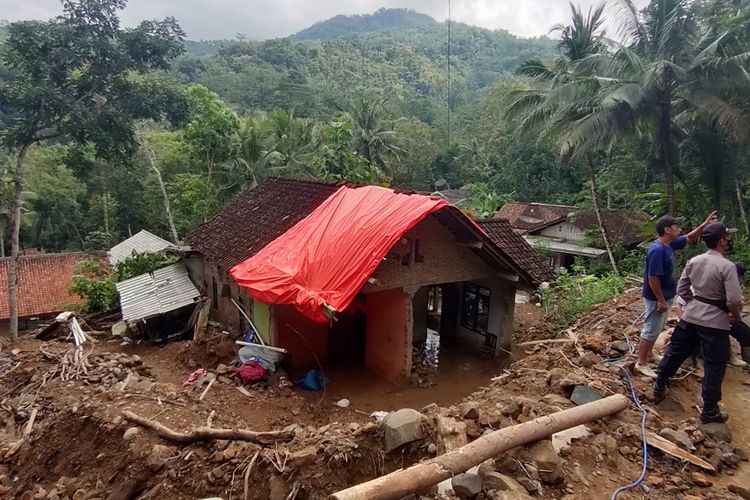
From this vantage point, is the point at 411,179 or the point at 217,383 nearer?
the point at 217,383

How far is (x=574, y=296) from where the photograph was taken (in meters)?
14.1

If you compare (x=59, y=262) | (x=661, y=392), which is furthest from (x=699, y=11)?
(x=59, y=262)

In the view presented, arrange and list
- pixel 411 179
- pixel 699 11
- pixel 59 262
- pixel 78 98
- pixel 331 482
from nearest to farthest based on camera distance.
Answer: pixel 331 482 → pixel 699 11 → pixel 78 98 → pixel 59 262 → pixel 411 179

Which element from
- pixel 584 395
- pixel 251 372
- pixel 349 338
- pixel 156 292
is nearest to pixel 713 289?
pixel 584 395

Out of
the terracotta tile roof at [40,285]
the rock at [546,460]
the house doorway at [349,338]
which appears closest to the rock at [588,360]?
the rock at [546,460]

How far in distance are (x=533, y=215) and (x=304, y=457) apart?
25055mm

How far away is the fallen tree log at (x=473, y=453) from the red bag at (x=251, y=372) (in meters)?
6.13

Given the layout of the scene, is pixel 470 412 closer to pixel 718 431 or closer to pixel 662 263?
pixel 718 431

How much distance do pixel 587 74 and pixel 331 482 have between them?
18.6 meters

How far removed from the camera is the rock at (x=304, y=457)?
506cm

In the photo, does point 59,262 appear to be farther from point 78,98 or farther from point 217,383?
point 217,383

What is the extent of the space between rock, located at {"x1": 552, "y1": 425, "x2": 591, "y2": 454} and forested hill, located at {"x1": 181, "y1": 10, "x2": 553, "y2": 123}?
130 ft

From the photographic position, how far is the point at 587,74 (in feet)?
61.2

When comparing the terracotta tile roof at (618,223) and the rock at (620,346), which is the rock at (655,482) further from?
the terracotta tile roof at (618,223)
